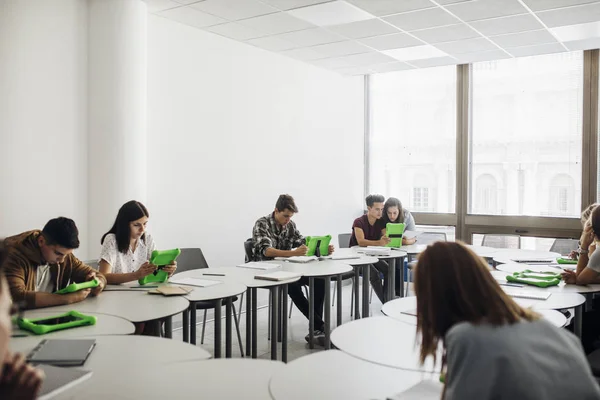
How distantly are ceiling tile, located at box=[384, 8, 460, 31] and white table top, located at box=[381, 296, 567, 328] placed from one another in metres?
2.93

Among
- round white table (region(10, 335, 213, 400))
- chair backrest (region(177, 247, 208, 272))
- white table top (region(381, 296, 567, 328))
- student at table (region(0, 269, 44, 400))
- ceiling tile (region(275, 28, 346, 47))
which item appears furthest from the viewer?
ceiling tile (region(275, 28, 346, 47))

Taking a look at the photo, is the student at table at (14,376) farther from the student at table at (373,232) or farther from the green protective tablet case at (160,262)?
the student at table at (373,232)

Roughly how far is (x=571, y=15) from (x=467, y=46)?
1.27 metres

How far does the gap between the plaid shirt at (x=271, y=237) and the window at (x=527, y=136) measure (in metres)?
3.26

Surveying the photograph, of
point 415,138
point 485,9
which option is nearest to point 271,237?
point 485,9

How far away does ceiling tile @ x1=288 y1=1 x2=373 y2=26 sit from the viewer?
15.2ft

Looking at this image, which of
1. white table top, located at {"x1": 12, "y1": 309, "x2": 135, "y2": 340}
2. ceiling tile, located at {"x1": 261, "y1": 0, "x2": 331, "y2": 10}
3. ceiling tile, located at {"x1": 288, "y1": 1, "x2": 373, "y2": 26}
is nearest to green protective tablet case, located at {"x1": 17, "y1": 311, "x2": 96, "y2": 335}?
white table top, located at {"x1": 12, "y1": 309, "x2": 135, "y2": 340}

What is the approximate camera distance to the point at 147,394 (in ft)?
5.20

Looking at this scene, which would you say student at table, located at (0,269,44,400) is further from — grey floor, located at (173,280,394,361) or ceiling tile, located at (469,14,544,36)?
ceiling tile, located at (469,14,544,36)

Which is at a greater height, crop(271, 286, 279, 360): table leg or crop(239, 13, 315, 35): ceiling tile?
crop(239, 13, 315, 35): ceiling tile

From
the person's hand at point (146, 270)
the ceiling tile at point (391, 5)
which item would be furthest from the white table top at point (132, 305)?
the ceiling tile at point (391, 5)

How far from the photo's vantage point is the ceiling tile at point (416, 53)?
6070 mm

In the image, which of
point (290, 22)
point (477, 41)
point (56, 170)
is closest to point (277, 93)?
point (290, 22)

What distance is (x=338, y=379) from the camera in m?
1.76
